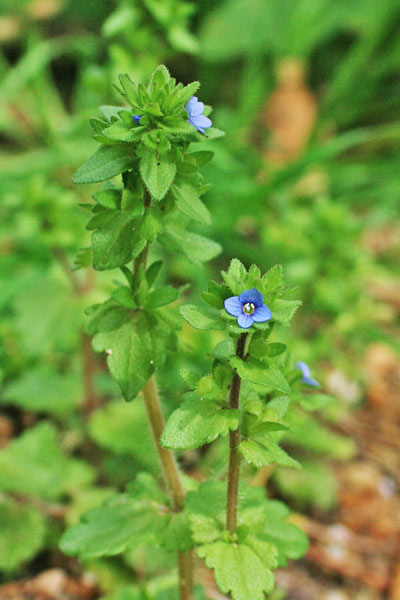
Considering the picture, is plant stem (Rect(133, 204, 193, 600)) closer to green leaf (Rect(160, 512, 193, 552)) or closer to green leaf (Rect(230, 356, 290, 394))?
green leaf (Rect(160, 512, 193, 552))

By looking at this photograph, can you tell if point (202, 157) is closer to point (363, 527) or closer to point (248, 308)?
point (248, 308)

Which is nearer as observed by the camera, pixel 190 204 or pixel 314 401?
pixel 190 204

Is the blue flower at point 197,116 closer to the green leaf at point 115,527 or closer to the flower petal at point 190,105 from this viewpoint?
the flower petal at point 190,105

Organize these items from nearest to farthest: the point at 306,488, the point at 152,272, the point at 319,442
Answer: the point at 152,272 → the point at 306,488 → the point at 319,442

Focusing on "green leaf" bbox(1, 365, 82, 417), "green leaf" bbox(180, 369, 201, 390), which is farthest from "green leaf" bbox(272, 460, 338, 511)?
"green leaf" bbox(180, 369, 201, 390)

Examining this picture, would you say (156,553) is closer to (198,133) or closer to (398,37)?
(198,133)

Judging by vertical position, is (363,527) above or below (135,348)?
below

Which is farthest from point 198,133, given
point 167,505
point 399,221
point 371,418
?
point 399,221

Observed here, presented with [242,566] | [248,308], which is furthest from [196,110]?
[242,566]
